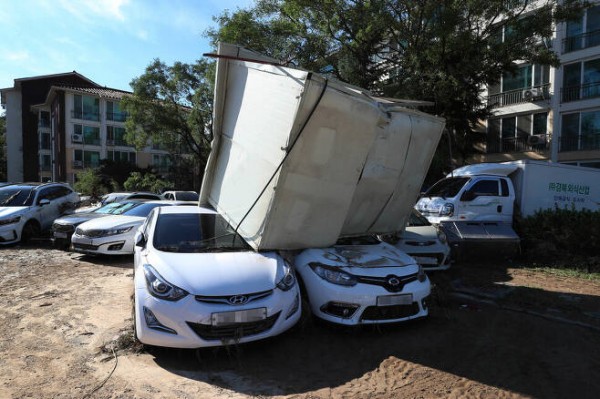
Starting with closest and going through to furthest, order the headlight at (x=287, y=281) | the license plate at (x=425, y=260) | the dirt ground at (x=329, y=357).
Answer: the dirt ground at (x=329, y=357) < the headlight at (x=287, y=281) < the license plate at (x=425, y=260)

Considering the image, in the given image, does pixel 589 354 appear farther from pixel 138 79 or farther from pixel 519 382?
pixel 138 79

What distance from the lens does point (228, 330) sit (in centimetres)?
441

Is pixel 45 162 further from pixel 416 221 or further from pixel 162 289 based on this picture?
pixel 162 289

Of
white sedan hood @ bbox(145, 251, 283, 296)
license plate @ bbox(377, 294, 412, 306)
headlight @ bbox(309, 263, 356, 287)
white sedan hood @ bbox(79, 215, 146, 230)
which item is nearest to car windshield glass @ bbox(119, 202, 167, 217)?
white sedan hood @ bbox(79, 215, 146, 230)

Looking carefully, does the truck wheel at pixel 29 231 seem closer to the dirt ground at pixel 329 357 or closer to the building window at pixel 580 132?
Result: the dirt ground at pixel 329 357

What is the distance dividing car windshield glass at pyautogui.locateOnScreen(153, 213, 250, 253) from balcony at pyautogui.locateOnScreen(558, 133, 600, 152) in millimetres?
22999

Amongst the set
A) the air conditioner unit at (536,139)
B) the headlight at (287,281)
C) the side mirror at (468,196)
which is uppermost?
the air conditioner unit at (536,139)

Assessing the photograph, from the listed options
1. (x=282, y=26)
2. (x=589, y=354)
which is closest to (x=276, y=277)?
(x=589, y=354)

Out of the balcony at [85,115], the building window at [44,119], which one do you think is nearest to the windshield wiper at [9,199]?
the balcony at [85,115]

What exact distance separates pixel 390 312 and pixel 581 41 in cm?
2402

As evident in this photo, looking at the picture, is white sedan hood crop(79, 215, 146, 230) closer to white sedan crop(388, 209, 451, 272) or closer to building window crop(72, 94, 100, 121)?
white sedan crop(388, 209, 451, 272)

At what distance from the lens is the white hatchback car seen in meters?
4.34

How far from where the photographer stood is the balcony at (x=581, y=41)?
2259 cm

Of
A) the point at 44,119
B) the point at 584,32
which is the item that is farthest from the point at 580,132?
the point at 44,119
